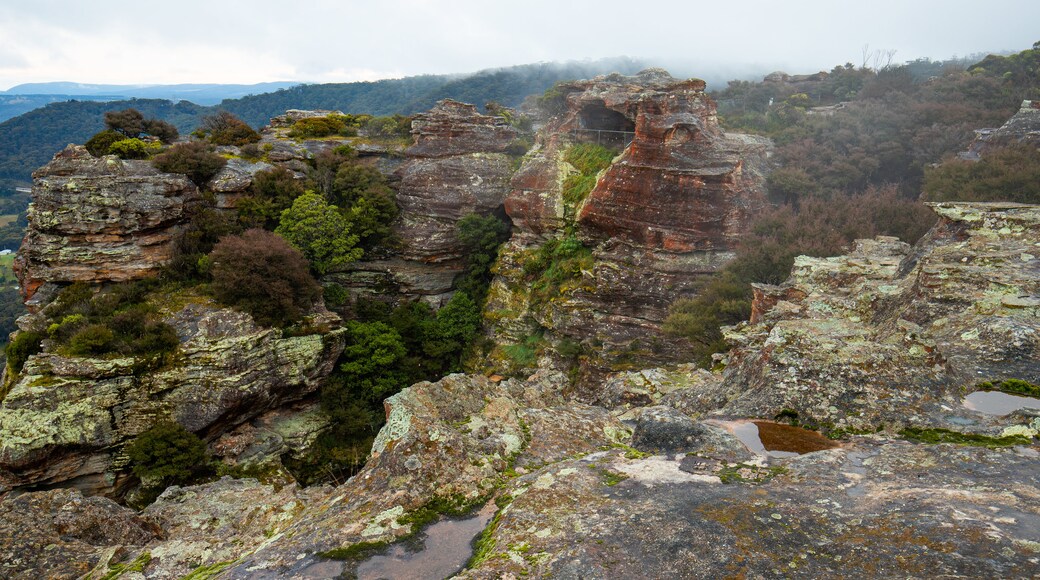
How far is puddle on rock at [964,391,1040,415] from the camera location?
223 inches

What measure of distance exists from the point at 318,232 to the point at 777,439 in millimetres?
23071

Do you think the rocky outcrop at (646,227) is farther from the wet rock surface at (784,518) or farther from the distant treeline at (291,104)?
the distant treeline at (291,104)

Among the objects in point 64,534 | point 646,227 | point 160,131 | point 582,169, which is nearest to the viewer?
point 64,534

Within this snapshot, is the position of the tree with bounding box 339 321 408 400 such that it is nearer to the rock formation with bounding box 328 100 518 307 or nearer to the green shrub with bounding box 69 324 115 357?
the rock formation with bounding box 328 100 518 307

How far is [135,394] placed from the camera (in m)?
17.0

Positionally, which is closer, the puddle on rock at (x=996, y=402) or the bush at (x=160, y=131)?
the puddle on rock at (x=996, y=402)

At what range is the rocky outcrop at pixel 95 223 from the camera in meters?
20.1

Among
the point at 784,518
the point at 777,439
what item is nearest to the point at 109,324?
the point at 777,439

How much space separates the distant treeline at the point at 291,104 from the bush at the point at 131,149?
79.6 metres

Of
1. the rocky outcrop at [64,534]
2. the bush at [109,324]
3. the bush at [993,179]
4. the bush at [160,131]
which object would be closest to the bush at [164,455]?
the bush at [109,324]

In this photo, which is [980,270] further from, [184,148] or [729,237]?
[184,148]

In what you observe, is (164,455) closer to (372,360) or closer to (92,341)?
(92,341)

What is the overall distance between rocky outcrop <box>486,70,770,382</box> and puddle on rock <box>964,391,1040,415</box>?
49.8 feet

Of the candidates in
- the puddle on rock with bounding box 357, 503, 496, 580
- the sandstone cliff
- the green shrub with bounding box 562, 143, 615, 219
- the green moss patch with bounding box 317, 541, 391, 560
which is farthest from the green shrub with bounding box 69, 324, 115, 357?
the green shrub with bounding box 562, 143, 615, 219
